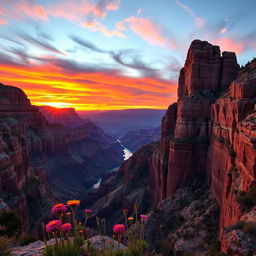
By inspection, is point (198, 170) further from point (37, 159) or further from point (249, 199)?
point (37, 159)

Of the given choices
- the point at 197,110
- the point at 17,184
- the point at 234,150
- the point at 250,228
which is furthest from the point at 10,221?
the point at 197,110

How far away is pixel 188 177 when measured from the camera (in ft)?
120

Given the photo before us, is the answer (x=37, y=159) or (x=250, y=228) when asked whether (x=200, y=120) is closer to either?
(x=250, y=228)

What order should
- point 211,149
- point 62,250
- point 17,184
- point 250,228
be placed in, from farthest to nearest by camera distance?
point 17,184 < point 211,149 < point 250,228 < point 62,250

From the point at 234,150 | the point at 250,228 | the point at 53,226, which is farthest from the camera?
the point at 234,150

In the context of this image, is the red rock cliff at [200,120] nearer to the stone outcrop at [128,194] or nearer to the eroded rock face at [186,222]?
the eroded rock face at [186,222]

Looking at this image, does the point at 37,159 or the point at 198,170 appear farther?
the point at 37,159

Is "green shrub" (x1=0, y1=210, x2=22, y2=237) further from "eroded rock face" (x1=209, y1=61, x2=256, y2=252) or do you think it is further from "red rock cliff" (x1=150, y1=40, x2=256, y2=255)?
"red rock cliff" (x1=150, y1=40, x2=256, y2=255)

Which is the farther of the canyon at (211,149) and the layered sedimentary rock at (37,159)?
the layered sedimentary rock at (37,159)

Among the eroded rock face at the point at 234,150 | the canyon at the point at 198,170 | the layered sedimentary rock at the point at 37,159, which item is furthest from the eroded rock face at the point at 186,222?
the layered sedimentary rock at the point at 37,159

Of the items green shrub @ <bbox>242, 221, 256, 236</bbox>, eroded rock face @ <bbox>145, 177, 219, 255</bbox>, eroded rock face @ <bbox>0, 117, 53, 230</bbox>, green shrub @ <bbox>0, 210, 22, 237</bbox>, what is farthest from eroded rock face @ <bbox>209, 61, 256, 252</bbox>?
eroded rock face @ <bbox>0, 117, 53, 230</bbox>

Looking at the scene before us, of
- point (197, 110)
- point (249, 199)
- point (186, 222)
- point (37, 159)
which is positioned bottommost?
point (37, 159)

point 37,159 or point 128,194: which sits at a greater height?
point 37,159

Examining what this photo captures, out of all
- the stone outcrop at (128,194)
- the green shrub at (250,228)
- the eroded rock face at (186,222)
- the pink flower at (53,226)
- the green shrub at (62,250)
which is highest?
the pink flower at (53,226)
